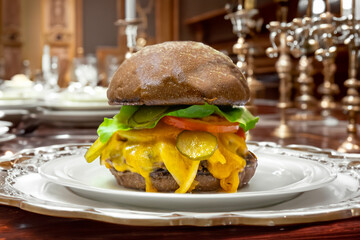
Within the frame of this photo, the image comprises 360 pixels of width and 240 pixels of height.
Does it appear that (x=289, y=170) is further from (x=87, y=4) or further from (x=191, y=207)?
(x=87, y=4)

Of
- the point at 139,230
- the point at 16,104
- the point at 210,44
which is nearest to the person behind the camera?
the point at 139,230

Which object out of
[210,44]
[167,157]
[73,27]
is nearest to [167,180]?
[167,157]

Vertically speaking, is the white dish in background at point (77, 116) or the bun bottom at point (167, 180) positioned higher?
the bun bottom at point (167, 180)

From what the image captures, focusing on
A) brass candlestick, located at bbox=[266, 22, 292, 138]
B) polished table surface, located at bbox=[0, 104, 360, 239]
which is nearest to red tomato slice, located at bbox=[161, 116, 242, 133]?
polished table surface, located at bbox=[0, 104, 360, 239]

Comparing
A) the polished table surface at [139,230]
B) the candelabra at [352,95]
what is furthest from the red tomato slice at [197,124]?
the candelabra at [352,95]

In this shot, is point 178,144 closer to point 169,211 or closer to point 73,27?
point 169,211

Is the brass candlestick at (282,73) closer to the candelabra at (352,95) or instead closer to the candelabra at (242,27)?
the candelabra at (242,27)
